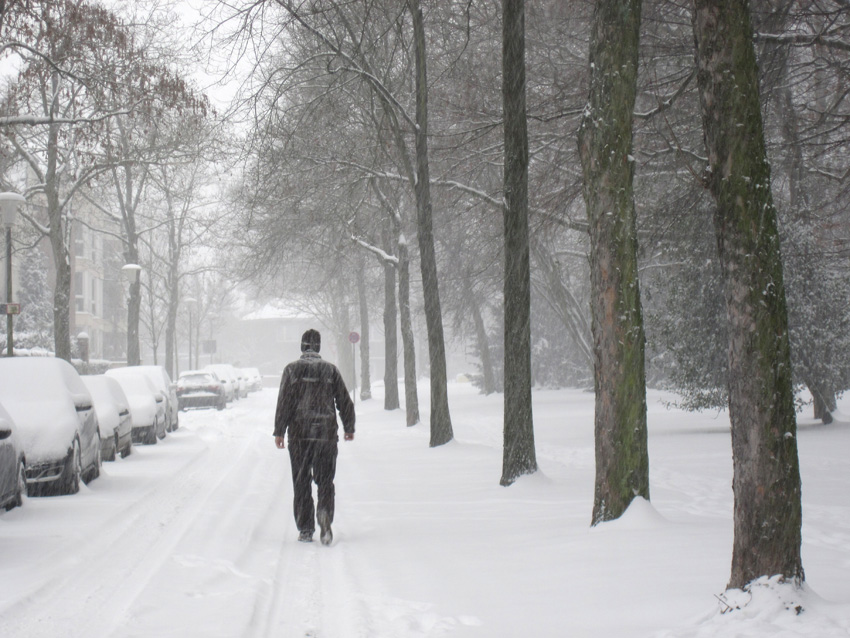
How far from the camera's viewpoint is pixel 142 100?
14.5m

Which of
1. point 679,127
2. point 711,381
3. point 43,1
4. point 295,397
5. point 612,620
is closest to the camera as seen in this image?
point 612,620

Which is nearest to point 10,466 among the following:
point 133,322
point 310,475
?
point 310,475

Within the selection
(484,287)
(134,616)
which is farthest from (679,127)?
(484,287)

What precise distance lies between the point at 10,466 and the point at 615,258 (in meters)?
6.22

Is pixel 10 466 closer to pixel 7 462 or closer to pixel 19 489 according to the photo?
pixel 7 462

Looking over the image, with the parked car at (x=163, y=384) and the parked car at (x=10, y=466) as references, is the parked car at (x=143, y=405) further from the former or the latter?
the parked car at (x=10, y=466)

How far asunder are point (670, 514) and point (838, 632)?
5011 millimetres

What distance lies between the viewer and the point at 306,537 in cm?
852

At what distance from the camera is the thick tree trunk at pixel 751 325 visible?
16.9ft

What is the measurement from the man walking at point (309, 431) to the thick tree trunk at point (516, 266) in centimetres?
339

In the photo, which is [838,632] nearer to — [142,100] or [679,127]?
[679,127]

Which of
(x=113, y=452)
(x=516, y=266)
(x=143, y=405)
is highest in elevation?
(x=516, y=266)

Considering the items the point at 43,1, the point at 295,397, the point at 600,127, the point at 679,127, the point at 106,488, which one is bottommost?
the point at 106,488

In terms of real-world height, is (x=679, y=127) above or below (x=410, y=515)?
above
